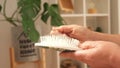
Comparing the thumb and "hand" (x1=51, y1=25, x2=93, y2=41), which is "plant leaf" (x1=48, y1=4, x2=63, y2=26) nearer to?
"hand" (x1=51, y1=25, x2=93, y2=41)

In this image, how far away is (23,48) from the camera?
1.43 metres

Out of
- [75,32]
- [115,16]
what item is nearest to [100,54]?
[75,32]

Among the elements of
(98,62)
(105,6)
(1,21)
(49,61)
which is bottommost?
(49,61)

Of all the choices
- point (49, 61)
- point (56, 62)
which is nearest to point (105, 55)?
point (56, 62)

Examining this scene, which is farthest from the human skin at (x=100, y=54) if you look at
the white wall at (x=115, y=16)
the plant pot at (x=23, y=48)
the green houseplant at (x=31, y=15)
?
the white wall at (x=115, y=16)

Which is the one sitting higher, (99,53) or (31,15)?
(31,15)

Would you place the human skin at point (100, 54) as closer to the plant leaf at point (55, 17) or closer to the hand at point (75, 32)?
the hand at point (75, 32)

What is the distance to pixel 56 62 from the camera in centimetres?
166

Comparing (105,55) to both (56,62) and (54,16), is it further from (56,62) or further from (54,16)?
(56,62)

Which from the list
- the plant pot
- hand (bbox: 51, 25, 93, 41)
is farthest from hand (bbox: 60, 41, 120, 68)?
the plant pot

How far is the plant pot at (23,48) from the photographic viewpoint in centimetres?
142

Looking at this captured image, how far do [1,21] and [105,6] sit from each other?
91 centimetres

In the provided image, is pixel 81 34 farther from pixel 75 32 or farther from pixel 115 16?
pixel 115 16

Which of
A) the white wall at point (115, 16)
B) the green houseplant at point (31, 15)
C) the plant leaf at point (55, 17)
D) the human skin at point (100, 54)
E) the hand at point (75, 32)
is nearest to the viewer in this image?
the human skin at point (100, 54)
